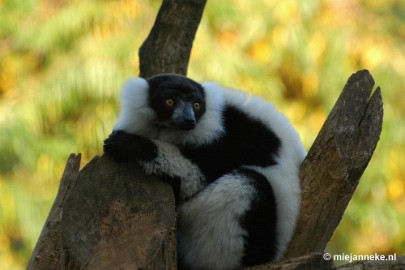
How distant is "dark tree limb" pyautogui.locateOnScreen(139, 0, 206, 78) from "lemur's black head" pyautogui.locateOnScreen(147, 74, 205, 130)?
93cm

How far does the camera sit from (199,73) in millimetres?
13445

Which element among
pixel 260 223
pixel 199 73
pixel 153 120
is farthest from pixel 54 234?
pixel 199 73

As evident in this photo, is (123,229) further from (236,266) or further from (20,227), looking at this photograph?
(20,227)

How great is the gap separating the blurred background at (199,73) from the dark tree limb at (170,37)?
5880mm

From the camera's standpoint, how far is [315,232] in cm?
586

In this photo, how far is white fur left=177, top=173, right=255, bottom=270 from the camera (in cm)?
563

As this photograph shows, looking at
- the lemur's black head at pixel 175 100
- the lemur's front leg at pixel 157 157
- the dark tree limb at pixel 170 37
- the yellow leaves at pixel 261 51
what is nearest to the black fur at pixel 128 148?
the lemur's front leg at pixel 157 157

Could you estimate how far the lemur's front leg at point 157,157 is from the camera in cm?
554

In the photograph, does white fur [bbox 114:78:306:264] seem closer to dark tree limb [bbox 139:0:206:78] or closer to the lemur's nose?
→ the lemur's nose

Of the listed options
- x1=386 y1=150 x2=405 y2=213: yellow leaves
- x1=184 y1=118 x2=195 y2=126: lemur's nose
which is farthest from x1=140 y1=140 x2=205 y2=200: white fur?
x1=386 y1=150 x2=405 y2=213: yellow leaves

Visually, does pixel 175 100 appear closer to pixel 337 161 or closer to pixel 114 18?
pixel 337 161

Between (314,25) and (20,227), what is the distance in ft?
20.6

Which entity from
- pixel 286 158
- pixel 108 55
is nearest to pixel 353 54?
pixel 108 55

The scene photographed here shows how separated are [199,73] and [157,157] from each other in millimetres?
7892
